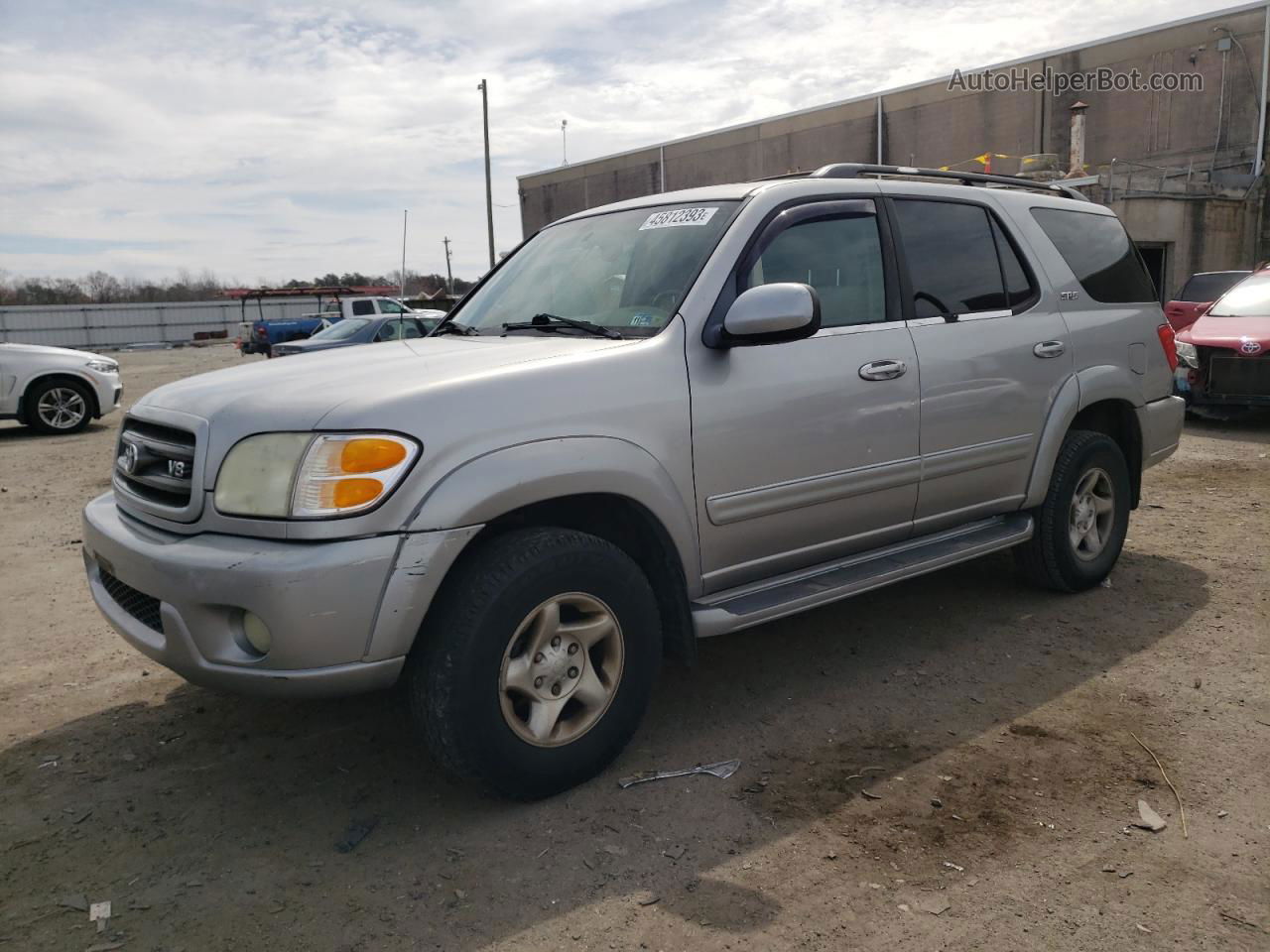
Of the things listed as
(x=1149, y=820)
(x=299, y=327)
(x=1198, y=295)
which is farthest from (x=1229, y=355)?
(x=299, y=327)

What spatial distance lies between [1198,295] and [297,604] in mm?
14194

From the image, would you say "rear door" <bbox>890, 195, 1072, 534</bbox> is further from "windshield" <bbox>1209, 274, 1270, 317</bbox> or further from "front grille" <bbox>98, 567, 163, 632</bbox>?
"windshield" <bbox>1209, 274, 1270, 317</bbox>

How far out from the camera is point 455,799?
3.16m

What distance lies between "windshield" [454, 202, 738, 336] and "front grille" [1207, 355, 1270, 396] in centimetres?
836

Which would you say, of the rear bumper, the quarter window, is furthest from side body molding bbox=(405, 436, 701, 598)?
the rear bumper

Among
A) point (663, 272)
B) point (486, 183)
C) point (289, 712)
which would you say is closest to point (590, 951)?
point (289, 712)

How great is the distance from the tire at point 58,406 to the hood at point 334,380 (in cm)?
1022

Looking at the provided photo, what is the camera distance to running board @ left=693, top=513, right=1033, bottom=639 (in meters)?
3.38

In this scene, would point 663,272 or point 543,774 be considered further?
point 663,272

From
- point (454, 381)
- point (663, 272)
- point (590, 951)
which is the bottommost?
point (590, 951)

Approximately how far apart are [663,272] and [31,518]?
5.99m

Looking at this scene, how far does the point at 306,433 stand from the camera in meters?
2.74

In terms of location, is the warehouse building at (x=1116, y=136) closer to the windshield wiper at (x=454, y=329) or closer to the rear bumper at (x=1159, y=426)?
the rear bumper at (x=1159, y=426)

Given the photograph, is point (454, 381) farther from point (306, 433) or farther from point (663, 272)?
point (663, 272)
